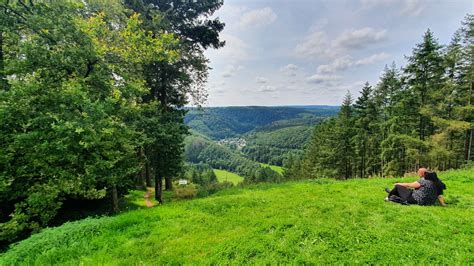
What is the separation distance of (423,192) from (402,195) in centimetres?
54

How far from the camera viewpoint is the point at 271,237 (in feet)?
16.5

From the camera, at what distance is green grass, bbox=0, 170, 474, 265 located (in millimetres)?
4305

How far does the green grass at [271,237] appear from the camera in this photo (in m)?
4.30

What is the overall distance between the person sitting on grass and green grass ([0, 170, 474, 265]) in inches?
16.2

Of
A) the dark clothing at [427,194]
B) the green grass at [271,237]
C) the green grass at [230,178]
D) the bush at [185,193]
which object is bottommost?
the green grass at [230,178]

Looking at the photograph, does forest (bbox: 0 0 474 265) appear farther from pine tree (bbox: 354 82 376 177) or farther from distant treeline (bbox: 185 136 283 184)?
distant treeline (bbox: 185 136 283 184)

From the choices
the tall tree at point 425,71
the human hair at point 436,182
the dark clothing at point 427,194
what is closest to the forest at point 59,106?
the dark clothing at point 427,194

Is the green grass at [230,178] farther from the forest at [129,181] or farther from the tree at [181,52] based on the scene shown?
the forest at [129,181]

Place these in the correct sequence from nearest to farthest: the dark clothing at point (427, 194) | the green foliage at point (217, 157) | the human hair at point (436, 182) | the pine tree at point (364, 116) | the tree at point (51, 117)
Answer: the dark clothing at point (427, 194) → the human hair at point (436, 182) → the tree at point (51, 117) → the pine tree at point (364, 116) → the green foliage at point (217, 157)

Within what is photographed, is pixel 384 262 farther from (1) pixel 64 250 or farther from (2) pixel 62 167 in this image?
(2) pixel 62 167

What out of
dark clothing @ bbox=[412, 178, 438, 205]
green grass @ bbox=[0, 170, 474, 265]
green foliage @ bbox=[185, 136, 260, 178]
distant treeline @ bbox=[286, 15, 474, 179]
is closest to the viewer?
green grass @ bbox=[0, 170, 474, 265]

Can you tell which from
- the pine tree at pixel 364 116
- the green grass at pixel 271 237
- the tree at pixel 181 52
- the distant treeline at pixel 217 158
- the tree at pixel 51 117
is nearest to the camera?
the green grass at pixel 271 237

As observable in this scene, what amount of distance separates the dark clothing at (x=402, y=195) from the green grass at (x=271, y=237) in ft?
1.47

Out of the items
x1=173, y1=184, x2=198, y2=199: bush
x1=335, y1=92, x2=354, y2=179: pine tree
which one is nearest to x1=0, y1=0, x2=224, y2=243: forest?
x1=173, y1=184, x2=198, y2=199: bush
